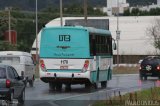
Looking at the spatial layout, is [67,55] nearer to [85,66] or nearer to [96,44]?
[85,66]

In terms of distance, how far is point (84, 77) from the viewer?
3078 centimetres

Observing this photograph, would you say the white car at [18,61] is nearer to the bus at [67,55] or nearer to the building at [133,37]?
the bus at [67,55]

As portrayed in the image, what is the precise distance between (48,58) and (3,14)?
90.4m

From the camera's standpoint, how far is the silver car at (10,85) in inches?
798

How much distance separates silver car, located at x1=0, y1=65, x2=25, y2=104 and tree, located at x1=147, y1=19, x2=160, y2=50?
81.0 meters

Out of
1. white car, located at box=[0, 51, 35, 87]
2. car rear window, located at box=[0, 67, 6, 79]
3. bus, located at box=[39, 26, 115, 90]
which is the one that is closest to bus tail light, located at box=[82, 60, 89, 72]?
bus, located at box=[39, 26, 115, 90]

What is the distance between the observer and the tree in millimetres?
104787

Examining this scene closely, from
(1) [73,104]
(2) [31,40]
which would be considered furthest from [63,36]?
(2) [31,40]

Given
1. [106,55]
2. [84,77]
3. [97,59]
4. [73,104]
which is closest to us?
[73,104]

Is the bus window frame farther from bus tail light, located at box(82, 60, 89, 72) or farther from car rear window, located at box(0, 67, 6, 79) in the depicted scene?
car rear window, located at box(0, 67, 6, 79)

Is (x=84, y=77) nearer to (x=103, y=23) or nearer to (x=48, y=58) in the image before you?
(x=48, y=58)

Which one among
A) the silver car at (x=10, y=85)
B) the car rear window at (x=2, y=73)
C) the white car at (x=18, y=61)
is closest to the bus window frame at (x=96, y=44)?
the white car at (x=18, y=61)

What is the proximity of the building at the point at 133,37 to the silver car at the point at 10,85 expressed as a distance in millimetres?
94313

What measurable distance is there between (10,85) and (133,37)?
102 meters
